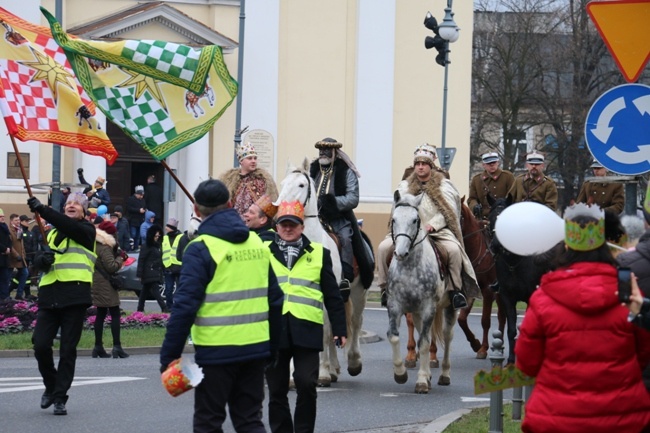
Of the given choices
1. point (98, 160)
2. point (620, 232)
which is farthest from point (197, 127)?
point (98, 160)

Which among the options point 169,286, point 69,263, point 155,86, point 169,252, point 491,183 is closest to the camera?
point 69,263

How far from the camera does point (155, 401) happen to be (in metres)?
13.6

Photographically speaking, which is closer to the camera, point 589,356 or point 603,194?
point 589,356

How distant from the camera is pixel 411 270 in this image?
48.1 feet

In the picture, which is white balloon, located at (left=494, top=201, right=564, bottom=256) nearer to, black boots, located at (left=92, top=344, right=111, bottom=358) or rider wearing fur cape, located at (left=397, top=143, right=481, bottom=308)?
rider wearing fur cape, located at (left=397, top=143, right=481, bottom=308)

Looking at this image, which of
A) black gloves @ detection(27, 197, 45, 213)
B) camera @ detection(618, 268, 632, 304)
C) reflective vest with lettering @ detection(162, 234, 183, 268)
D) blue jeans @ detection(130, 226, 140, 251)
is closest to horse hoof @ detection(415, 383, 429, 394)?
black gloves @ detection(27, 197, 45, 213)

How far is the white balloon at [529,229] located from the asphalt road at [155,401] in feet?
15.9

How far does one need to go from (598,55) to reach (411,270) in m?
39.9

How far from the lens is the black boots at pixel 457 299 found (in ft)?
49.6

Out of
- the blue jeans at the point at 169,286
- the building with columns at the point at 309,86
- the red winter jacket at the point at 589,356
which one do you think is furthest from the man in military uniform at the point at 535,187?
the building with columns at the point at 309,86

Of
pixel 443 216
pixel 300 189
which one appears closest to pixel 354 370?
pixel 443 216

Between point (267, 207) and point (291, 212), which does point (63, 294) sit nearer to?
point (267, 207)

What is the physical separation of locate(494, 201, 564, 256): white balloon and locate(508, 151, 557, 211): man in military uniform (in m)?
9.95

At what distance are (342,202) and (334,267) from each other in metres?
0.90
